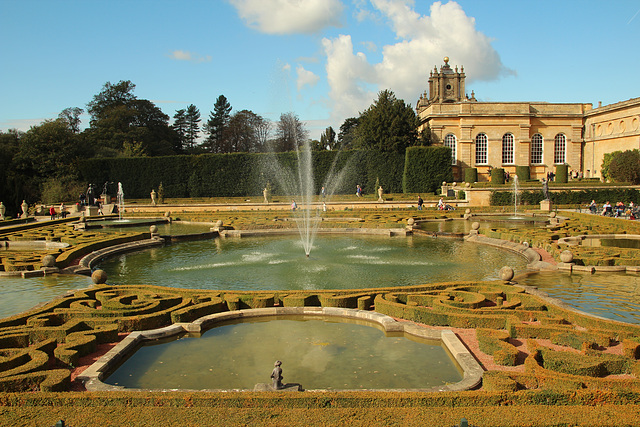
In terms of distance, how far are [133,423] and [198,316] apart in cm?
463

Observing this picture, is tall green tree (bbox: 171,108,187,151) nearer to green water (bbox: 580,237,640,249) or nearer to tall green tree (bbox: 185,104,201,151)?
tall green tree (bbox: 185,104,201,151)

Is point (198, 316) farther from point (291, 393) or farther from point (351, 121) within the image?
point (351, 121)

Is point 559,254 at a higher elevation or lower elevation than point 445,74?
lower

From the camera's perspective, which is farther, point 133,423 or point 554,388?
point 554,388

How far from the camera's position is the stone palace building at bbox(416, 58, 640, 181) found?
49.1 m

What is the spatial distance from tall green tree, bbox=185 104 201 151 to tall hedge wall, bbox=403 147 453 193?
158ft

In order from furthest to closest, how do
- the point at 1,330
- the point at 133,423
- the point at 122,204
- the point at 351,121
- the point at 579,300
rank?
→ the point at 351,121, the point at 122,204, the point at 579,300, the point at 1,330, the point at 133,423

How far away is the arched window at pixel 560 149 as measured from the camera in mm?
50688

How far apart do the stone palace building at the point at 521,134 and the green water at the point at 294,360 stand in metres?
43.1

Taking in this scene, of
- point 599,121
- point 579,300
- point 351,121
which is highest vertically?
point 351,121

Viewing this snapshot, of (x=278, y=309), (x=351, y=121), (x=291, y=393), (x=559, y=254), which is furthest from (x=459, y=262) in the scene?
(x=351, y=121)

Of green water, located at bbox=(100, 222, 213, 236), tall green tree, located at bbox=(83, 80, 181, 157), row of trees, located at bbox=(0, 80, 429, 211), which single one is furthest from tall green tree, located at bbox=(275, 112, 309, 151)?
green water, located at bbox=(100, 222, 213, 236)

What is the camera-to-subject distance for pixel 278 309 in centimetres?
1038

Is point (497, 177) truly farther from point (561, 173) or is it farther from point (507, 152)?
point (507, 152)
